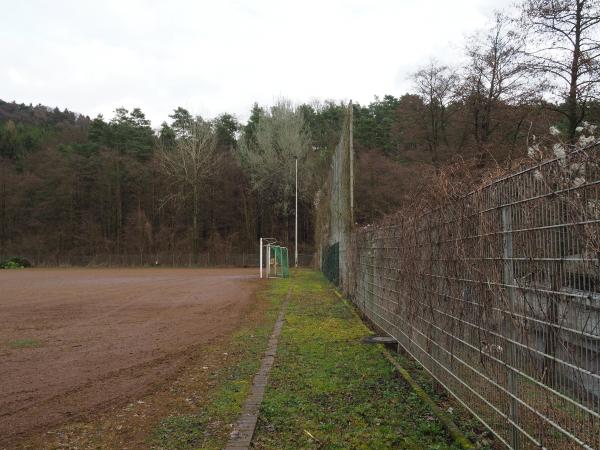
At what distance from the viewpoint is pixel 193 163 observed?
5653 centimetres

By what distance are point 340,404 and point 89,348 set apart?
5.11 meters

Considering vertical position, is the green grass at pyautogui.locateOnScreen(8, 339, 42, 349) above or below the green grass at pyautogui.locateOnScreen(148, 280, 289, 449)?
below

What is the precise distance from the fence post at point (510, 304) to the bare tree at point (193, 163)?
5387cm

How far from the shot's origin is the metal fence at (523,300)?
98.4 inches

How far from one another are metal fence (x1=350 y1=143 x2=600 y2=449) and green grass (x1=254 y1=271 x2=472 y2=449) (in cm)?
47

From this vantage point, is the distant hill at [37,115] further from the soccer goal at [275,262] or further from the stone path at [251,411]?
the stone path at [251,411]

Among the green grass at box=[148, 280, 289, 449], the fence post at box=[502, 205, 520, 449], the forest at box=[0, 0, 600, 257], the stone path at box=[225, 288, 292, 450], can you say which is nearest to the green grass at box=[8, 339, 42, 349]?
the green grass at box=[148, 280, 289, 449]

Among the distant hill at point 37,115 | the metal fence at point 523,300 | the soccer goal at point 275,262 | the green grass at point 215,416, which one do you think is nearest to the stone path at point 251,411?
the green grass at point 215,416

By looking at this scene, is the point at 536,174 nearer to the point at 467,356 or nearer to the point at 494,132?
the point at 467,356

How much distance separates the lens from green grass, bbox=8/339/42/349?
29.0 feet

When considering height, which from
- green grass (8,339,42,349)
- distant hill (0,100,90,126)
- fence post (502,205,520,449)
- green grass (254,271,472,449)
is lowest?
green grass (8,339,42,349)

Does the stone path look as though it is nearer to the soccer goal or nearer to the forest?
the soccer goal

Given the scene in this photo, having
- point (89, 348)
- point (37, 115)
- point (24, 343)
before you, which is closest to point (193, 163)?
point (24, 343)

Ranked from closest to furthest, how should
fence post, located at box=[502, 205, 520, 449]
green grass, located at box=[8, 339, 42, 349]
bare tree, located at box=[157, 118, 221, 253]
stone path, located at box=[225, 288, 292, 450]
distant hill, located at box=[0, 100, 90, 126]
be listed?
fence post, located at box=[502, 205, 520, 449], stone path, located at box=[225, 288, 292, 450], green grass, located at box=[8, 339, 42, 349], bare tree, located at box=[157, 118, 221, 253], distant hill, located at box=[0, 100, 90, 126]
